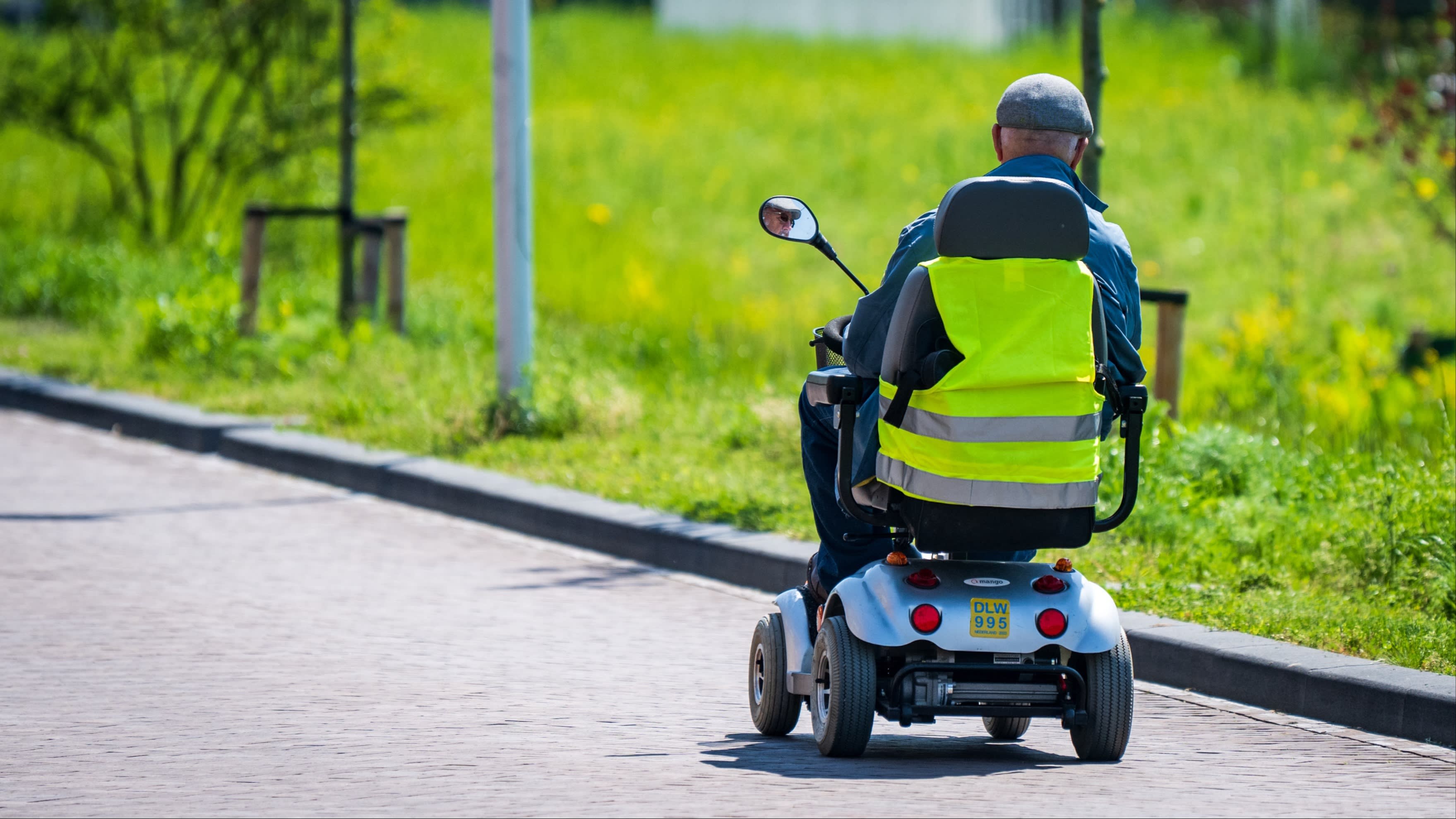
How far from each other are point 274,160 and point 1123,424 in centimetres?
1319

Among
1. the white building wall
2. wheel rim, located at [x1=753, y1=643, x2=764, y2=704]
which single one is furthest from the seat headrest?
the white building wall

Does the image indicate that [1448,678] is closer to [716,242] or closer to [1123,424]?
[1123,424]

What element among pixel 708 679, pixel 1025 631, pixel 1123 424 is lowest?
pixel 708 679

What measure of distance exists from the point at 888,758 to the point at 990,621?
543 millimetres

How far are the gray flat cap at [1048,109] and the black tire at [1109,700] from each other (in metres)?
1.22

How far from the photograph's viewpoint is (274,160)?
1697 cm

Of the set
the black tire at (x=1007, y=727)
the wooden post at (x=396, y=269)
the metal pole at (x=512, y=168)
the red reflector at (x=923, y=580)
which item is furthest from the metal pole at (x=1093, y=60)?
the wooden post at (x=396, y=269)

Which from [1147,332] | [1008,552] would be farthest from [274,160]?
[1008,552]

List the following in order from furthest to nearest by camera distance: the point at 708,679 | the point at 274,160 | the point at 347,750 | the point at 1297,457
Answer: the point at 274,160
the point at 1297,457
the point at 708,679
the point at 347,750

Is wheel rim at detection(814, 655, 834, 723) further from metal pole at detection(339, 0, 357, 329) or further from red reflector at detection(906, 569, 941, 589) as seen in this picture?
metal pole at detection(339, 0, 357, 329)

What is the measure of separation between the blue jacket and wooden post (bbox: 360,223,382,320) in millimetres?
9015

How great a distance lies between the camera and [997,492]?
4508 mm

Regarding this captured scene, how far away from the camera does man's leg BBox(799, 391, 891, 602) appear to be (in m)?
5.13

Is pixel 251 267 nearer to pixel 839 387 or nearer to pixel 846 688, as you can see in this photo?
pixel 839 387
